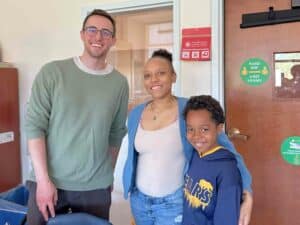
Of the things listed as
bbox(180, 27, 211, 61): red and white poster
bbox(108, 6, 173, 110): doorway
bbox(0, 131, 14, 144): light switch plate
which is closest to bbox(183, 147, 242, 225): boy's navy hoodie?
bbox(180, 27, 211, 61): red and white poster

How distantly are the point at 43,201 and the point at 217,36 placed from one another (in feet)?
5.25

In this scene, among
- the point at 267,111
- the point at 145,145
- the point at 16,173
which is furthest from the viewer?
the point at 16,173

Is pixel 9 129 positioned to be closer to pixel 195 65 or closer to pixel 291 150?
pixel 195 65

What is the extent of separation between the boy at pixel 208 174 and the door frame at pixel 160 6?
1.16 m

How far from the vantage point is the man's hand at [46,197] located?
55.1 inches

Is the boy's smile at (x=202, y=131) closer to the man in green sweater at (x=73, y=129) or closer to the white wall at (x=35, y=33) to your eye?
the man in green sweater at (x=73, y=129)

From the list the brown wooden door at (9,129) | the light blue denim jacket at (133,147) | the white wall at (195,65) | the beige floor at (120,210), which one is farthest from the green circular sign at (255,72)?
the brown wooden door at (9,129)

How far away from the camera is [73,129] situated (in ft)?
4.81

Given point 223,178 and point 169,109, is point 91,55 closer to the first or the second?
point 169,109

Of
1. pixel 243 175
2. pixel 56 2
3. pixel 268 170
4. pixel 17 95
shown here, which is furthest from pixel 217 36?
pixel 17 95

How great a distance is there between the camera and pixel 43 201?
55.5 inches

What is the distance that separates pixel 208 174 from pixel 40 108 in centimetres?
74

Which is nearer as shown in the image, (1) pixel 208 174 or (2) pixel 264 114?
(1) pixel 208 174

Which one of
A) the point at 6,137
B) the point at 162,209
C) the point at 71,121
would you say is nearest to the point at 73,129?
the point at 71,121
